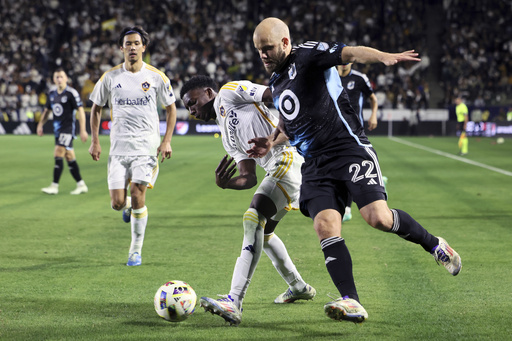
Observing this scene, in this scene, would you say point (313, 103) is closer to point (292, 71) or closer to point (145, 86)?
point (292, 71)

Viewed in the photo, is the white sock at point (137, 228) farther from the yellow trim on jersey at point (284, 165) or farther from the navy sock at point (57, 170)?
the navy sock at point (57, 170)

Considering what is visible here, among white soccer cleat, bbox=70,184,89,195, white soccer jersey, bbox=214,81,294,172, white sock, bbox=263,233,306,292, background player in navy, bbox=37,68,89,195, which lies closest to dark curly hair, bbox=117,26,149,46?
white soccer jersey, bbox=214,81,294,172

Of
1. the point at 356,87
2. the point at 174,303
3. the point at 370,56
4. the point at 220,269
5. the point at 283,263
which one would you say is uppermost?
the point at 370,56

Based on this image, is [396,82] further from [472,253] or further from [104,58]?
[472,253]

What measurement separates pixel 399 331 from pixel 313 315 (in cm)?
70

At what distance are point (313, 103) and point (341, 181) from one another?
1.83 feet

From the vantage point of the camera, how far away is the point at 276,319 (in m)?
4.81

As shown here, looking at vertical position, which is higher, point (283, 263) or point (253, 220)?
point (253, 220)

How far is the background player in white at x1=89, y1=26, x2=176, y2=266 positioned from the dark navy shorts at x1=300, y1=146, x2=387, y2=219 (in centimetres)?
276

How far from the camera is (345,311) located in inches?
164

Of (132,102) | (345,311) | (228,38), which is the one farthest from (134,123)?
(228,38)

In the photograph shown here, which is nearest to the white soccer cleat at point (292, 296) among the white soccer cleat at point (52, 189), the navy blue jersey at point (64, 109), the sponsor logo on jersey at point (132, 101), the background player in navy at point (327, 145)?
the background player in navy at point (327, 145)

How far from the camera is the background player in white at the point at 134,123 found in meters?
7.05

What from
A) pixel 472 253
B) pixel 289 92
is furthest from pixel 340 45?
pixel 472 253
